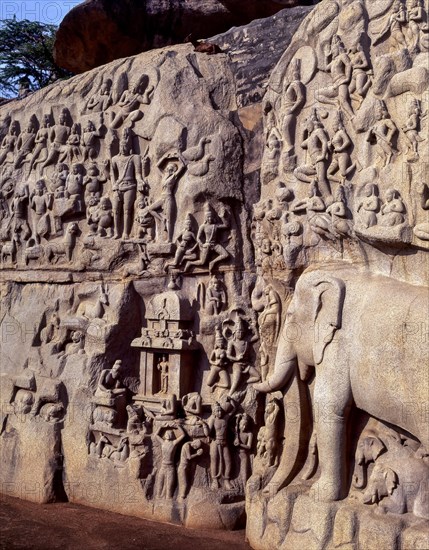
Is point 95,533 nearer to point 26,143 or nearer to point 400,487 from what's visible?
point 400,487

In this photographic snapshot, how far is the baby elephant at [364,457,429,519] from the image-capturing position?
549 centimetres

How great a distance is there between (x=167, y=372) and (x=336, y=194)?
2.73 m

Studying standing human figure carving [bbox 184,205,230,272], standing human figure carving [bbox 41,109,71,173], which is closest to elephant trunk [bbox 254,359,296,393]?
standing human figure carving [bbox 184,205,230,272]

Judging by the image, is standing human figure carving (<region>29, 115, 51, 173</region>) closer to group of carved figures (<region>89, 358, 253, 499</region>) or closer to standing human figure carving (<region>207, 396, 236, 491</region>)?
group of carved figures (<region>89, 358, 253, 499</region>)

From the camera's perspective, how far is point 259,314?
7297mm

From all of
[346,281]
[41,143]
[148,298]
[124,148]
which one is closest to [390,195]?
[346,281]

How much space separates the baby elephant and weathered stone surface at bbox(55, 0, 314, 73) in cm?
864

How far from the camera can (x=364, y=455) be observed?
588 centimetres

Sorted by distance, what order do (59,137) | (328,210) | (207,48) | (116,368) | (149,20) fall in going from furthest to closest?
1. (149,20)
2. (59,137)
3. (207,48)
4. (116,368)
5. (328,210)

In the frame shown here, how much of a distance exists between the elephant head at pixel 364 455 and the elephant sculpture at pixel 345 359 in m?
0.10

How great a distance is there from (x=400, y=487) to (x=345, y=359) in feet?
3.39

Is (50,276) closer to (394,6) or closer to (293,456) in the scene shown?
(293,456)

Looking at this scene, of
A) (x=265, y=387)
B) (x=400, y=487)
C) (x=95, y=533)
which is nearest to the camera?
(x=400, y=487)

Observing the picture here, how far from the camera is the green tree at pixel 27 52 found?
2112 centimetres
